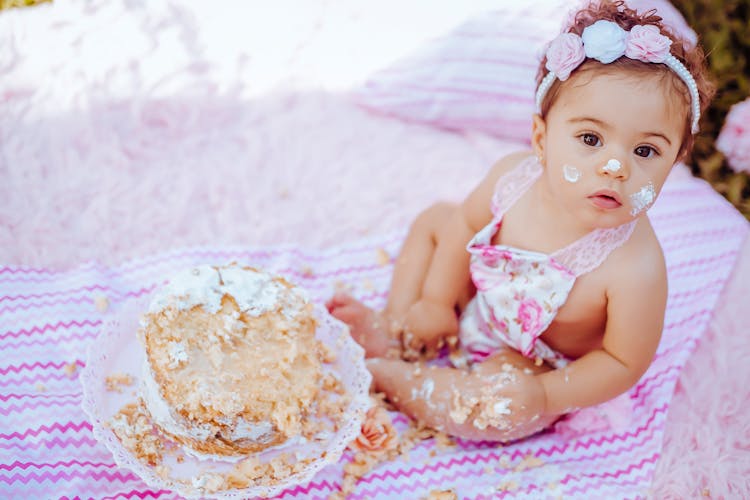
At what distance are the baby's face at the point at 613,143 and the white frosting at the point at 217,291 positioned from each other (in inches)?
21.7

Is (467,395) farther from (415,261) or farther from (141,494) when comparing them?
(141,494)

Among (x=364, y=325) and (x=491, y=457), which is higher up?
(x=364, y=325)

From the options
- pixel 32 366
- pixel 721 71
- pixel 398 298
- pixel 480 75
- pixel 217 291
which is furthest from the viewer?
pixel 721 71

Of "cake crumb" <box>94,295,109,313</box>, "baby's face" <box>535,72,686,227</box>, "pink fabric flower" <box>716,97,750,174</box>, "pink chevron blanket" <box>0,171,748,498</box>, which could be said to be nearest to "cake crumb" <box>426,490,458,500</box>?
"pink chevron blanket" <box>0,171,748,498</box>

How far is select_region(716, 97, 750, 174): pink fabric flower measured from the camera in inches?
89.6

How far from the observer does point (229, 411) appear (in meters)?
1.22

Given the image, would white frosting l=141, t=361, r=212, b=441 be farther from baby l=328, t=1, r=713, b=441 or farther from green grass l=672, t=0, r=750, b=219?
green grass l=672, t=0, r=750, b=219

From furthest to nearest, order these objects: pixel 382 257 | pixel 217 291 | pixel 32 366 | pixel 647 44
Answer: pixel 382 257 < pixel 32 366 < pixel 217 291 < pixel 647 44

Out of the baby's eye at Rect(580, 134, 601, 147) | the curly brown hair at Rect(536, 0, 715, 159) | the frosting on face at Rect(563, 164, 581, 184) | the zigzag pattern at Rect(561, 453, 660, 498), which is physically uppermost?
the curly brown hair at Rect(536, 0, 715, 159)

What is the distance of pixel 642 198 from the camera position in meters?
1.29

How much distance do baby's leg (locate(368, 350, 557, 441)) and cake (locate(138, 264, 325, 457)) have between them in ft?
0.88

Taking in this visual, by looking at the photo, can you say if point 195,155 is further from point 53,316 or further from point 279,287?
point 279,287

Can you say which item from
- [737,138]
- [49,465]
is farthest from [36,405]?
[737,138]

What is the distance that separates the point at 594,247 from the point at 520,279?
0.52 feet
